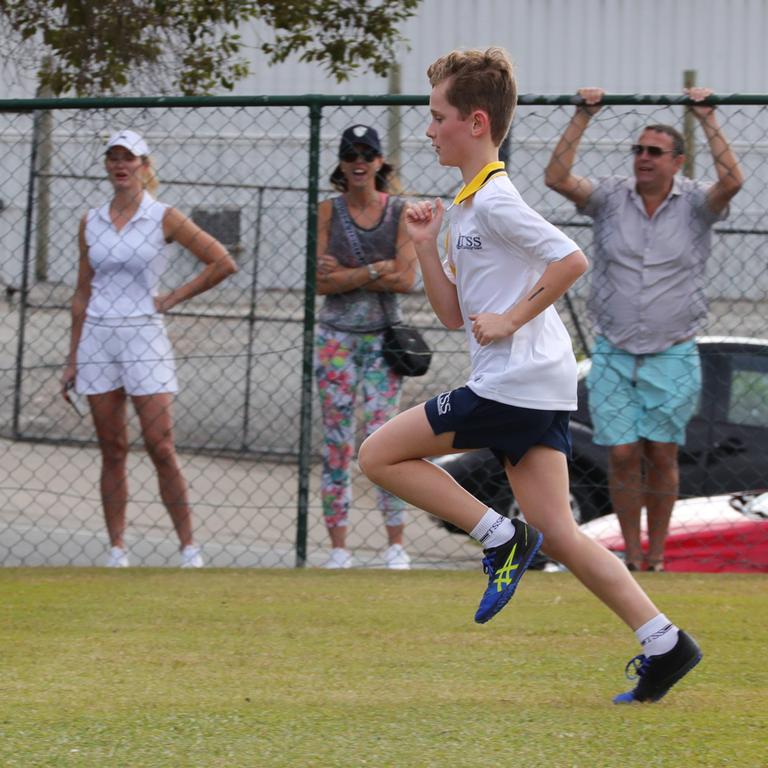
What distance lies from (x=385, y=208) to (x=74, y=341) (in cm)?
159

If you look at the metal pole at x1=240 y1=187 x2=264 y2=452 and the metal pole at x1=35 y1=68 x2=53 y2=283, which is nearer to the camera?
the metal pole at x1=35 y1=68 x2=53 y2=283

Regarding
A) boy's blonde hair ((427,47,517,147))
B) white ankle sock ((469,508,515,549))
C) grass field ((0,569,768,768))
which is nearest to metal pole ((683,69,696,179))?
grass field ((0,569,768,768))

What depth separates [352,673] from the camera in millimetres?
4750

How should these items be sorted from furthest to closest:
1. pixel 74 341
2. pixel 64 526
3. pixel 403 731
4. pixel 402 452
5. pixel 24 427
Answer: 1. pixel 24 427
2. pixel 64 526
3. pixel 74 341
4. pixel 402 452
5. pixel 403 731

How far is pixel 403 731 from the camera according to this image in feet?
12.9

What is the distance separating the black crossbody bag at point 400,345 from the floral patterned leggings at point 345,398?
4 cm

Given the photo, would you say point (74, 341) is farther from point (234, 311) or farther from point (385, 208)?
point (234, 311)

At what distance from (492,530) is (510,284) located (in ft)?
2.21

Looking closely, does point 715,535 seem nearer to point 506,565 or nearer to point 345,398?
point 345,398

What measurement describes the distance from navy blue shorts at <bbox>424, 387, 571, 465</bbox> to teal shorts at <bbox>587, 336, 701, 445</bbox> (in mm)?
2696

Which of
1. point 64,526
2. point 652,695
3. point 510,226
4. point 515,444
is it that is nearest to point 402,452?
point 515,444

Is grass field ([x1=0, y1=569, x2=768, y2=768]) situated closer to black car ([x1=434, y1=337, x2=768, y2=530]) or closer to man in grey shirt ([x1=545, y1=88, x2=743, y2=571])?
man in grey shirt ([x1=545, y1=88, x2=743, y2=571])

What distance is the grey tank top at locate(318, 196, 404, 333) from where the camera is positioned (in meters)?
6.94

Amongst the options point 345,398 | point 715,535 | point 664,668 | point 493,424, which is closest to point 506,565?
point 493,424
